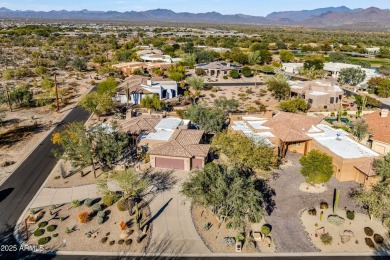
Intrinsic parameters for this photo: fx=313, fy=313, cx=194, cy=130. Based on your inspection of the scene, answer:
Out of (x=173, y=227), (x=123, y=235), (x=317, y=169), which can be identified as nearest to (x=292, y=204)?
(x=317, y=169)

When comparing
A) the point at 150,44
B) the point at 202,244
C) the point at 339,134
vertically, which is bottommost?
the point at 202,244

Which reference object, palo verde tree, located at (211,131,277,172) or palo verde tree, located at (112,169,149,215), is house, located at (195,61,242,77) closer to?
palo verde tree, located at (211,131,277,172)

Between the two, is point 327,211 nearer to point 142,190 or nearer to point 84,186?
point 142,190

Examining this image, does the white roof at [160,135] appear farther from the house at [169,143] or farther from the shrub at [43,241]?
the shrub at [43,241]

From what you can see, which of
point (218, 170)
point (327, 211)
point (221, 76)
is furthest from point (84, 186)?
point (221, 76)

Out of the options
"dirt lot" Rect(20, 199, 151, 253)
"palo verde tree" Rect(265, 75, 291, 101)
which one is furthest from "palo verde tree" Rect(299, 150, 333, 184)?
"palo verde tree" Rect(265, 75, 291, 101)
